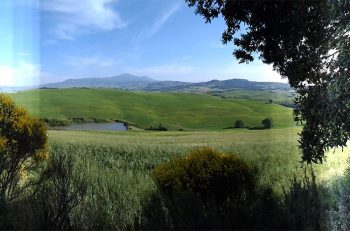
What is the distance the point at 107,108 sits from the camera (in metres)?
8.16

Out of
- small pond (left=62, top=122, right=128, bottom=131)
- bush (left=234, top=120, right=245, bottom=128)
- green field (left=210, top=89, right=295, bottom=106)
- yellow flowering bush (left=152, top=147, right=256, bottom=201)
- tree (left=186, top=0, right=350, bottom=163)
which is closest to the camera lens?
tree (left=186, top=0, right=350, bottom=163)

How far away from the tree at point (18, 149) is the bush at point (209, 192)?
5.78 feet

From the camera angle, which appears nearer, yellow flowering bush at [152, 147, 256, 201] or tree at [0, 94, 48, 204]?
yellow flowering bush at [152, 147, 256, 201]

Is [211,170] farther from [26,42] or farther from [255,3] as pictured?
[26,42]

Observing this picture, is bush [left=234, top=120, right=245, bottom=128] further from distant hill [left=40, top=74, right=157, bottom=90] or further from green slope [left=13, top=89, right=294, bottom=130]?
distant hill [left=40, top=74, right=157, bottom=90]

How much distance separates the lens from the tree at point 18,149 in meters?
7.75

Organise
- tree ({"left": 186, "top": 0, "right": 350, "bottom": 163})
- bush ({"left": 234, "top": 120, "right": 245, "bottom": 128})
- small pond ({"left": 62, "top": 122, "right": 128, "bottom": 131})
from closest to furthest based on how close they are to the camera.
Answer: tree ({"left": 186, "top": 0, "right": 350, "bottom": 163})
bush ({"left": 234, "top": 120, "right": 245, "bottom": 128})
small pond ({"left": 62, "top": 122, "right": 128, "bottom": 131})

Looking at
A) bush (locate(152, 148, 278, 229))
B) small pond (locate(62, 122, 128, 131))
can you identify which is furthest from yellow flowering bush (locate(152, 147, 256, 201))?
small pond (locate(62, 122, 128, 131))

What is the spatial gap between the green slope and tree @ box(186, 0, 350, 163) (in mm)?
930

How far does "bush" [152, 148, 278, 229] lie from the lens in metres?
7.23

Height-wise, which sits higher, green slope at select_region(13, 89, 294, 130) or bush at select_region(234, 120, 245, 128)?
green slope at select_region(13, 89, 294, 130)

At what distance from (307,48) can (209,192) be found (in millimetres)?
2319

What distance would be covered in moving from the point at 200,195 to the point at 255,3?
2.57 m

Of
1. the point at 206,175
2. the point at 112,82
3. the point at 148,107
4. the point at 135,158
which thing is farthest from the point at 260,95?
the point at 112,82
